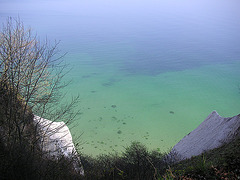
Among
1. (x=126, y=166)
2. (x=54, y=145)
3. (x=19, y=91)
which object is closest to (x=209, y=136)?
(x=126, y=166)

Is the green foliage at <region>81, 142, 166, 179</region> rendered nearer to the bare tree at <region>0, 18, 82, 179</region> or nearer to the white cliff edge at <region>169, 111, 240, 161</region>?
the white cliff edge at <region>169, 111, 240, 161</region>

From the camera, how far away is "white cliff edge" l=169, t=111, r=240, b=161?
7.55 m

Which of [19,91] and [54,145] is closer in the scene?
[19,91]

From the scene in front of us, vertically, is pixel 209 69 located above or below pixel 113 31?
below

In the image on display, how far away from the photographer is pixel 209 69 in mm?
22359

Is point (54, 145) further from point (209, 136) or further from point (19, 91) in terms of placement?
point (209, 136)

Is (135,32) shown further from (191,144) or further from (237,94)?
(191,144)

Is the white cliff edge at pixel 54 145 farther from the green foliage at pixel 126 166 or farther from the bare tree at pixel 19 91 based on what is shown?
the green foliage at pixel 126 166

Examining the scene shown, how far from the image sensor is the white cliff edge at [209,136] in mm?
7555

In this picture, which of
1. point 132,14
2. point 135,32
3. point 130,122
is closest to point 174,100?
point 130,122

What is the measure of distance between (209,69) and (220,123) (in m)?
14.9

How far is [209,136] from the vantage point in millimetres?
8594

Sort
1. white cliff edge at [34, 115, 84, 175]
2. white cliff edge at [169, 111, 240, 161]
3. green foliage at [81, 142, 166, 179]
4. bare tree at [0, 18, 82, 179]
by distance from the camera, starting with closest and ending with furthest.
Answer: green foliage at [81, 142, 166, 179] < bare tree at [0, 18, 82, 179] < white cliff edge at [34, 115, 84, 175] < white cliff edge at [169, 111, 240, 161]

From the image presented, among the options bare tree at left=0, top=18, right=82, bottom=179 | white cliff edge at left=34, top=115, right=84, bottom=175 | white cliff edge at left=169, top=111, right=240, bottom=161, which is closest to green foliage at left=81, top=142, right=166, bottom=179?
white cliff edge at left=34, top=115, right=84, bottom=175
